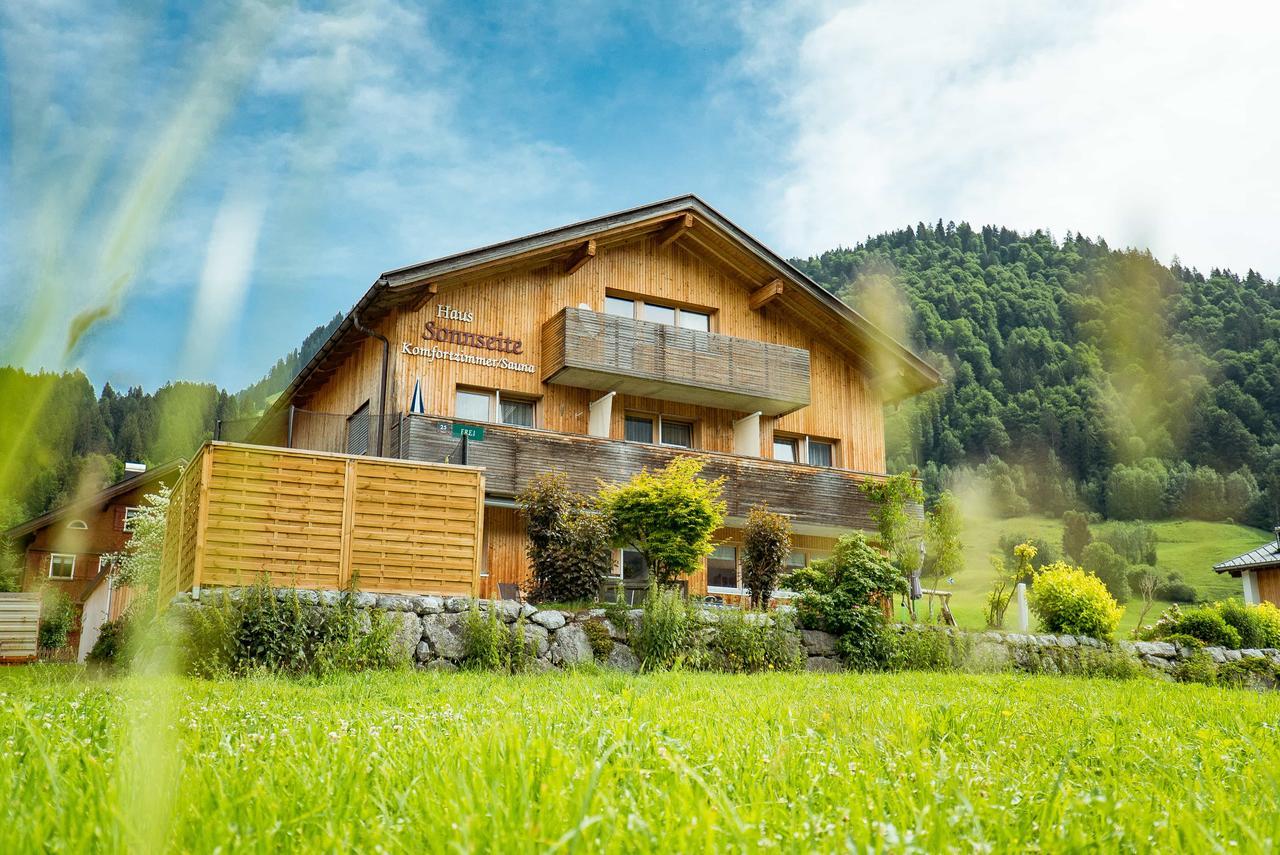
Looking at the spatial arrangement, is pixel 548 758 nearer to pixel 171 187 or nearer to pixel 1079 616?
pixel 171 187

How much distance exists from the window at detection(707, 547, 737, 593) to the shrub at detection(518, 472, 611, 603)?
8.14 metres

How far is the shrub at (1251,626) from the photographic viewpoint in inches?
798

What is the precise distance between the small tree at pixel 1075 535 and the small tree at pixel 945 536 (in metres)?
44.6

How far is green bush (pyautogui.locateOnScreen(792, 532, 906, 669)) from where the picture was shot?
563 inches

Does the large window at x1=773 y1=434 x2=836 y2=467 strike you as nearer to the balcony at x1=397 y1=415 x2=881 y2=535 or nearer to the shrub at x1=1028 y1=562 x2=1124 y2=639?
the balcony at x1=397 y1=415 x2=881 y2=535

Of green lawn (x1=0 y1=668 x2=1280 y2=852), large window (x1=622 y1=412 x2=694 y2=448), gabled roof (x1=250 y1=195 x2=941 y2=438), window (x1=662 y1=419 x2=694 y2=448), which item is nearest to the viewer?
green lawn (x1=0 y1=668 x2=1280 y2=852)

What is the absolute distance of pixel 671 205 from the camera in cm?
2509

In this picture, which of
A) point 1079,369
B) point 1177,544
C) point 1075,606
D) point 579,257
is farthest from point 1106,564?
point 579,257

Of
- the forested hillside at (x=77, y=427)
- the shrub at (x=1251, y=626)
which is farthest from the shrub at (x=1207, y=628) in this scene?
the forested hillside at (x=77, y=427)

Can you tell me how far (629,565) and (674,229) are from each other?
8.35 m

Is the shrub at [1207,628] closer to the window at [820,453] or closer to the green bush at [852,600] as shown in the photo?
the green bush at [852,600]

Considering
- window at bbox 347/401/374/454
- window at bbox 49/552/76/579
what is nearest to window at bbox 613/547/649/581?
window at bbox 347/401/374/454

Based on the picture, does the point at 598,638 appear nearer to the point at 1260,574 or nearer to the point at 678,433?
the point at 678,433

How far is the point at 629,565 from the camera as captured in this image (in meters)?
23.6
